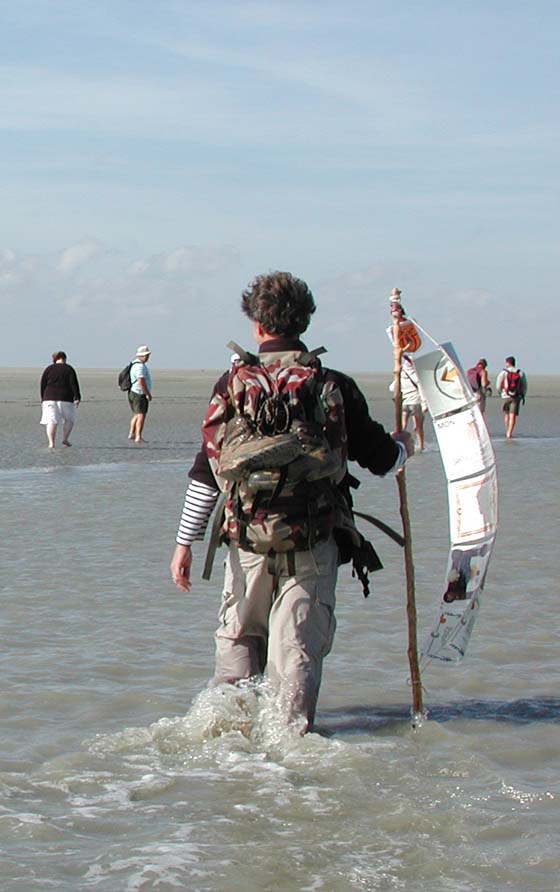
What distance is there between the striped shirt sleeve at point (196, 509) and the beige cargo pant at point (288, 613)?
18 centimetres

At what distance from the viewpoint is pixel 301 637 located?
5.23 meters

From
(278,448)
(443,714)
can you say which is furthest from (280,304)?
(443,714)

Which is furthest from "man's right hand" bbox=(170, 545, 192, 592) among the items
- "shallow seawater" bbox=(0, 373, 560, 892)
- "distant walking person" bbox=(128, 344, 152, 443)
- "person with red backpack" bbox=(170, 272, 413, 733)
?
"distant walking person" bbox=(128, 344, 152, 443)

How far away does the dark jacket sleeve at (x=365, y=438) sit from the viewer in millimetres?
5266

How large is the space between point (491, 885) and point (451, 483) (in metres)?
2.10

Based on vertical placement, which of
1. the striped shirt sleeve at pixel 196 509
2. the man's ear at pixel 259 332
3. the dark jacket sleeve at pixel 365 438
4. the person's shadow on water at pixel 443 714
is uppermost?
the man's ear at pixel 259 332

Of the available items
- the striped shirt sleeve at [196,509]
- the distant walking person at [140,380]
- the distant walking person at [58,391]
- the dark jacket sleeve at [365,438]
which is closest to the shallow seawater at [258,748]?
the striped shirt sleeve at [196,509]

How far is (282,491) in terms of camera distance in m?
5.09

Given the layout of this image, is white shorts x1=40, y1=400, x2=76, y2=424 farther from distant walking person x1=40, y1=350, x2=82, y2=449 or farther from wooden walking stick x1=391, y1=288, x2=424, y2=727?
wooden walking stick x1=391, y1=288, x2=424, y2=727

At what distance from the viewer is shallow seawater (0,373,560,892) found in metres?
4.35

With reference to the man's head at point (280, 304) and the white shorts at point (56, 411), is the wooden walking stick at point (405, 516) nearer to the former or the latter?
the man's head at point (280, 304)

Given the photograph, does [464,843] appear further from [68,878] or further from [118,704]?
[118,704]

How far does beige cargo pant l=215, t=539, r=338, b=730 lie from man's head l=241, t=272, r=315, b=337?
2.76ft

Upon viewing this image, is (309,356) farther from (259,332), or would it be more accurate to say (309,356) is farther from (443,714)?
(443,714)
